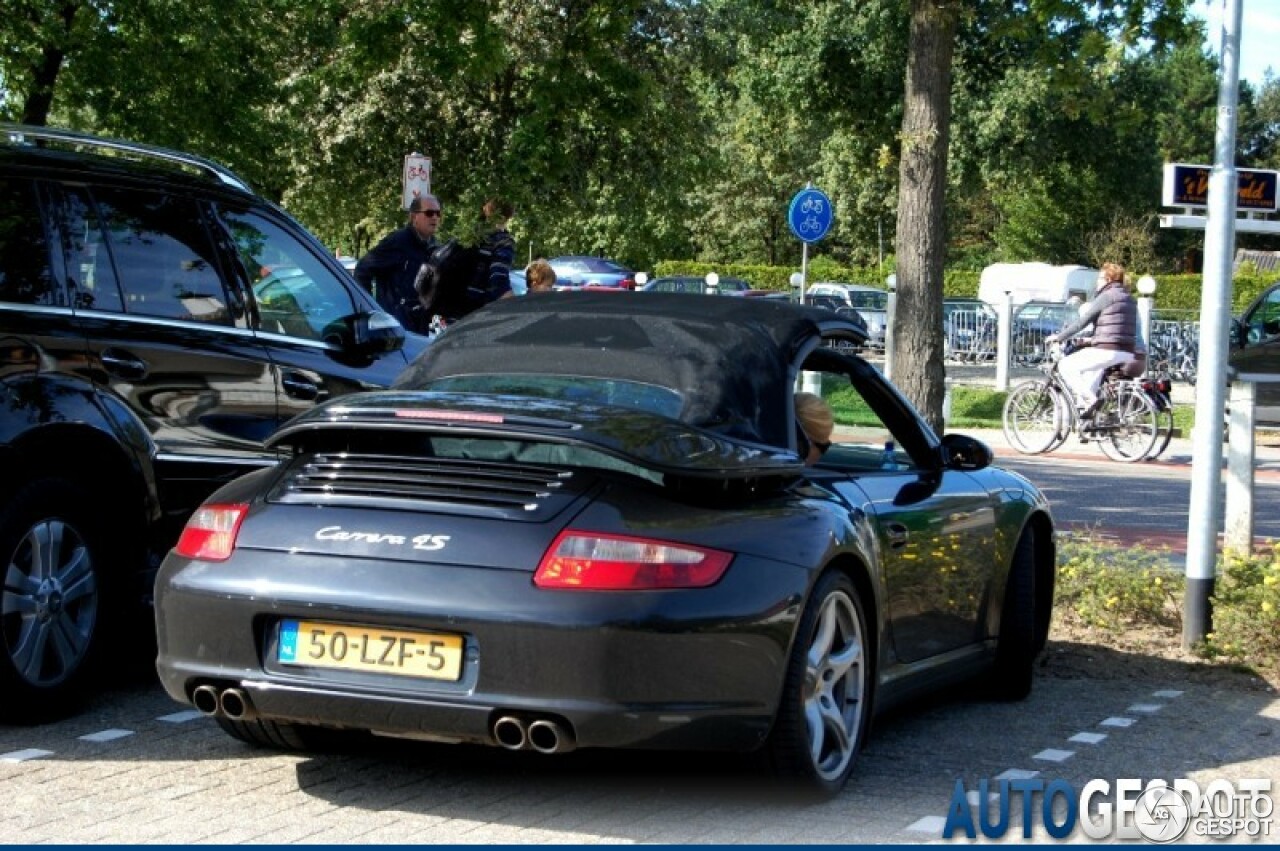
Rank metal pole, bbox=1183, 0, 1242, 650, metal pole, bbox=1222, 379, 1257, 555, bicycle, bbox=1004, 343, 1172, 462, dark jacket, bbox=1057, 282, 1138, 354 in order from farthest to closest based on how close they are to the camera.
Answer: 1. bicycle, bbox=1004, 343, 1172, 462
2. dark jacket, bbox=1057, 282, 1138, 354
3. metal pole, bbox=1222, 379, 1257, 555
4. metal pole, bbox=1183, 0, 1242, 650

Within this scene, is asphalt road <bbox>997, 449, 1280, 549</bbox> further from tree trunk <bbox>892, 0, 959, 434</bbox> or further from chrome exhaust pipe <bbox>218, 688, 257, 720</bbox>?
chrome exhaust pipe <bbox>218, 688, 257, 720</bbox>

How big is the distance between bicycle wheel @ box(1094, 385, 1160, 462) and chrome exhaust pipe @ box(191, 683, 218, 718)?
1720cm

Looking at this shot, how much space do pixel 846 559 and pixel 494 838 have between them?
1.42 metres

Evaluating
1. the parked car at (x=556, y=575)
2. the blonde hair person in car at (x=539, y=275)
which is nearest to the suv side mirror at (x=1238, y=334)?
the blonde hair person in car at (x=539, y=275)

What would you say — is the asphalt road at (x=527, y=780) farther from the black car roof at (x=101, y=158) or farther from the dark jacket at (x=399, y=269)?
the dark jacket at (x=399, y=269)

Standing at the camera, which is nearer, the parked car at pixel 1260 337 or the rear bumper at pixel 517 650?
the rear bumper at pixel 517 650

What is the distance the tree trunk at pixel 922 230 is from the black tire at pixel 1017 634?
Result: 13.7 feet

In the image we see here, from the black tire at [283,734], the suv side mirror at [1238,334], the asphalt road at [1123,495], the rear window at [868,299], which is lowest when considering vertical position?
the asphalt road at [1123,495]

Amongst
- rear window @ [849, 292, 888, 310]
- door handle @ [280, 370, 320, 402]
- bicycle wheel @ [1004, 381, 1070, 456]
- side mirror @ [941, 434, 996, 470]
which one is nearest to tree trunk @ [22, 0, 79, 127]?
door handle @ [280, 370, 320, 402]

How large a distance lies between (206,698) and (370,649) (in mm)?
587

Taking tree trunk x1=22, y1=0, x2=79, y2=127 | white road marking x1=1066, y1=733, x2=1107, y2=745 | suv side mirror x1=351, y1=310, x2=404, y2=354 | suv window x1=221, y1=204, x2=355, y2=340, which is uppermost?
tree trunk x1=22, y1=0, x2=79, y2=127

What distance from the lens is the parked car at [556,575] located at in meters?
5.11

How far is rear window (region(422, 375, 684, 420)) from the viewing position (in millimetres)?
6062

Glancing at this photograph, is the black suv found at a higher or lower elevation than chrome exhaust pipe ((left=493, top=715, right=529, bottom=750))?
higher
